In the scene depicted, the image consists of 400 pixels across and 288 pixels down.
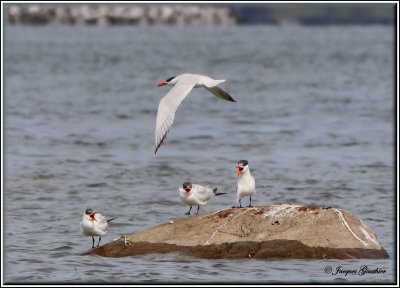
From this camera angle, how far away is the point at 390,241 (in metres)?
13.5

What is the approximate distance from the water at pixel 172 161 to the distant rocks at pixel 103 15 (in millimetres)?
87288

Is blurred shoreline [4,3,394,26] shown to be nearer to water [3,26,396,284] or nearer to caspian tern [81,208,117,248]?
water [3,26,396,284]

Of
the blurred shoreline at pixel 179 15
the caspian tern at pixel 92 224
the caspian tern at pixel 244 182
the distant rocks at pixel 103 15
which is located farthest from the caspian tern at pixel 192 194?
the distant rocks at pixel 103 15

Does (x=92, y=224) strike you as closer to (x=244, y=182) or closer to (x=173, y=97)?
(x=244, y=182)

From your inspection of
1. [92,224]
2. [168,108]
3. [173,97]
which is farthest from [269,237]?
[173,97]

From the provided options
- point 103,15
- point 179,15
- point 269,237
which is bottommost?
point 179,15

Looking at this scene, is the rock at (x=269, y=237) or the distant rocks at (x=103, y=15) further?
the distant rocks at (x=103, y=15)

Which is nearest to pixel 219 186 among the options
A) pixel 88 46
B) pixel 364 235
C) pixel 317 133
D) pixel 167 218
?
pixel 167 218

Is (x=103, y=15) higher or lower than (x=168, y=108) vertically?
lower

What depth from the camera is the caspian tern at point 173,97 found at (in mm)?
13031

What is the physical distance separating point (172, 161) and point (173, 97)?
734 centimetres

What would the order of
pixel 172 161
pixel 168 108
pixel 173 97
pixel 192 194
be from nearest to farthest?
pixel 192 194
pixel 168 108
pixel 173 97
pixel 172 161

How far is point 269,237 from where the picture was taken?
12172 millimetres

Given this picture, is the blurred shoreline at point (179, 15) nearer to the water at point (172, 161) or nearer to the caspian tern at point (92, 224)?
the water at point (172, 161)
